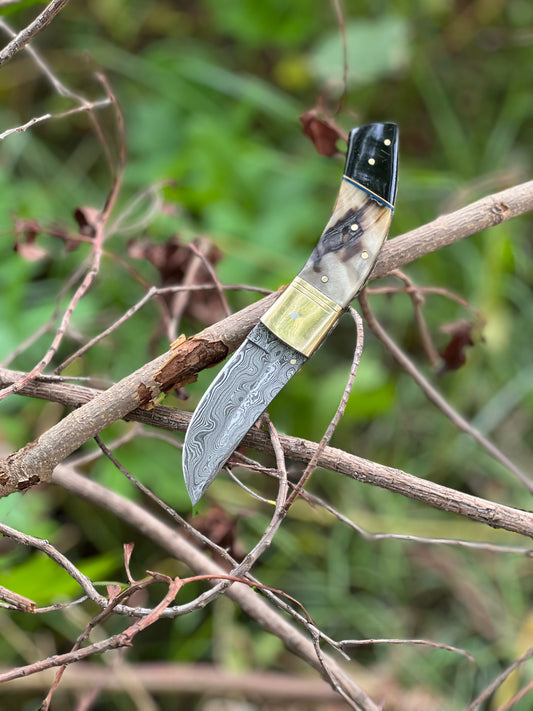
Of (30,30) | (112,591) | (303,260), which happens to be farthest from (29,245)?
(303,260)

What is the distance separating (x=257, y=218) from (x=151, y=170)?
0.24m

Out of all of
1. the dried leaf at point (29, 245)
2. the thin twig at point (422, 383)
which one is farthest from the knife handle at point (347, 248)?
the dried leaf at point (29, 245)

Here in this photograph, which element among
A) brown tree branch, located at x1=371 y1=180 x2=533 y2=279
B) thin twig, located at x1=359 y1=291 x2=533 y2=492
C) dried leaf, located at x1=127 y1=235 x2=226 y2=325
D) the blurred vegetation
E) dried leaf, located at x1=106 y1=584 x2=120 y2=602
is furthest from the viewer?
the blurred vegetation

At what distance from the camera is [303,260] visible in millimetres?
1292

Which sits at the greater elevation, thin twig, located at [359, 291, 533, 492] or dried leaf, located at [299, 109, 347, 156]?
dried leaf, located at [299, 109, 347, 156]

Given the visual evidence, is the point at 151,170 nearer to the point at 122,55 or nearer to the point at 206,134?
the point at 206,134

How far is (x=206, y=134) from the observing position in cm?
135

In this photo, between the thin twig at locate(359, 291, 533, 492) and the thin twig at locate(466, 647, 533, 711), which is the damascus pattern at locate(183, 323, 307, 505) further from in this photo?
the thin twig at locate(466, 647, 533, 711)

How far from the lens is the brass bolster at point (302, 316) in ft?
1.86

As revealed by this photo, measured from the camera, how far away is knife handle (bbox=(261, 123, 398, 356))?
0.57 meters

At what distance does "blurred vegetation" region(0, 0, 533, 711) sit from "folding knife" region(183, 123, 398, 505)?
319 millimetres

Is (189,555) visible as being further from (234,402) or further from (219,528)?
(234,402)

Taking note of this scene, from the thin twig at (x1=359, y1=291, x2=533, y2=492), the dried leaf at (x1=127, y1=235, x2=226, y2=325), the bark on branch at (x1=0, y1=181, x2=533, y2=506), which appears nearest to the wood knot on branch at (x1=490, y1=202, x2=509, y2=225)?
the bark on branch at (x1=0, y1=181, x2=533, y2=506)

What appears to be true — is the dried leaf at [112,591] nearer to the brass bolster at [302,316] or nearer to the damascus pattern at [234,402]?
the damascus pattern at [234,402]
